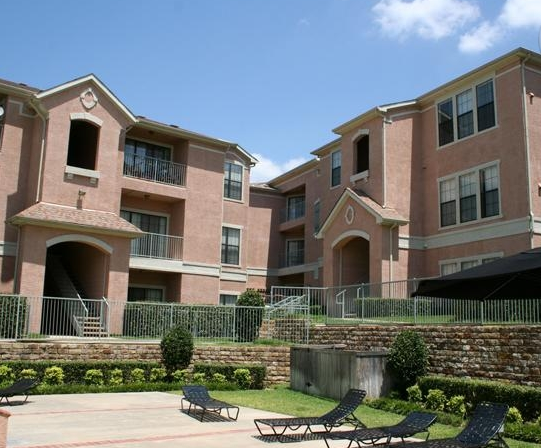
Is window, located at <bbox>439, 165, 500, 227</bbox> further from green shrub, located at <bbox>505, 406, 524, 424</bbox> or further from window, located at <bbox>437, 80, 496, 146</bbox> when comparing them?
green shrub, located at <bbox>505, 406, 524, 424</bbox>

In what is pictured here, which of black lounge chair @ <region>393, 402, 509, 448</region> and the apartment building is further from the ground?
the apartment building

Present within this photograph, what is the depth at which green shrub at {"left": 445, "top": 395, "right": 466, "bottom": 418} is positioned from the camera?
1355 cm

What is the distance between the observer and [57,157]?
24.2m

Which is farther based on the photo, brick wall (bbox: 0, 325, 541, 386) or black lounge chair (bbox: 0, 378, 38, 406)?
brick wall (bbox: 0, 325, 541, 386)

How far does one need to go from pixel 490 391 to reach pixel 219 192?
19.8 m

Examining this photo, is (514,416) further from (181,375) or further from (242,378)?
(181,375)

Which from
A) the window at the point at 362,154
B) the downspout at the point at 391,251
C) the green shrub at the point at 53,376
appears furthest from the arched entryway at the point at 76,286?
the window at the point at 362,154

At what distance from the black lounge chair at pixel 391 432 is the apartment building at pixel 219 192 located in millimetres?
13219

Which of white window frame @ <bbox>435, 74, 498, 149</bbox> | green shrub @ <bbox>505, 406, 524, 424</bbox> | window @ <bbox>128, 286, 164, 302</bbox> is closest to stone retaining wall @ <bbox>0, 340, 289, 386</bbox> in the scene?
window @ <bbox>128, 286, 164, 302</bbox>

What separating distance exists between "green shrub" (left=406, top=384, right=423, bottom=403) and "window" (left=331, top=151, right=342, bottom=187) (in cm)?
1725

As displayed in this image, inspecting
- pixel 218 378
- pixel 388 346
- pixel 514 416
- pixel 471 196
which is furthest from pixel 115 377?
pixel 471 196

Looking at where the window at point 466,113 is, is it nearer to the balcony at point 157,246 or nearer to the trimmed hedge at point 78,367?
the balcony at point 157,246

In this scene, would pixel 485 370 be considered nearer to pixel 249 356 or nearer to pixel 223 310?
pixel 249 356

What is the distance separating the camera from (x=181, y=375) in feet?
61.6
